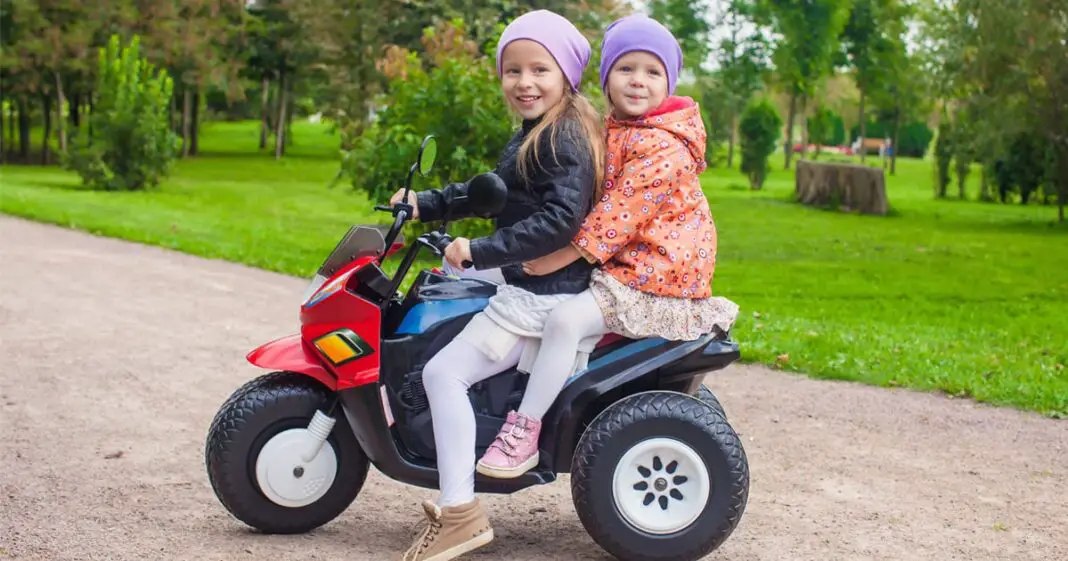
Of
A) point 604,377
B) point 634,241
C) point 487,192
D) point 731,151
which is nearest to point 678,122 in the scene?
point 634,241

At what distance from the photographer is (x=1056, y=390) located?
7652 millimetres

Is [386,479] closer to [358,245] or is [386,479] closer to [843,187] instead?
[358,245]

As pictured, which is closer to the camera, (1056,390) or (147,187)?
(1056,390)

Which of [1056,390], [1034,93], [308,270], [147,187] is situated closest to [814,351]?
[1056,390]

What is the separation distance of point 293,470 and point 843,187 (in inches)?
851

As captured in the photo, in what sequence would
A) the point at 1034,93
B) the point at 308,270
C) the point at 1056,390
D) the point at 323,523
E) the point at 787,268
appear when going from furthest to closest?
the point at 1034,93 < the point at 787,268 < the point at 308,270 < the point at 1056,390 < the point at 323,523

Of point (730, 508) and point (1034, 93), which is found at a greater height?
point (1034, 93)

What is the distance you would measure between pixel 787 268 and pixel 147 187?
1477 cm

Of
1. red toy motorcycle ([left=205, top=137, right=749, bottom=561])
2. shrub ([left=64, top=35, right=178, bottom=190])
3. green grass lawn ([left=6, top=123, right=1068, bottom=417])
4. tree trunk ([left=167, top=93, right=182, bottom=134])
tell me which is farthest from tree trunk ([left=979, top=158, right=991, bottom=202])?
red toy motorcycle ([left=205, top=137, right=749, bottom=561])

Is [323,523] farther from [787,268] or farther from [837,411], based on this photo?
[787,268]

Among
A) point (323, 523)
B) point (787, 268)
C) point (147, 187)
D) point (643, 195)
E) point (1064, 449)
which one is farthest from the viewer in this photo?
point (147, 187)

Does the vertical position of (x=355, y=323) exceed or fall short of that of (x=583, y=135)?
it falls short

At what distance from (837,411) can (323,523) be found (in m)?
3.33

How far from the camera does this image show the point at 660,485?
4.32 m
